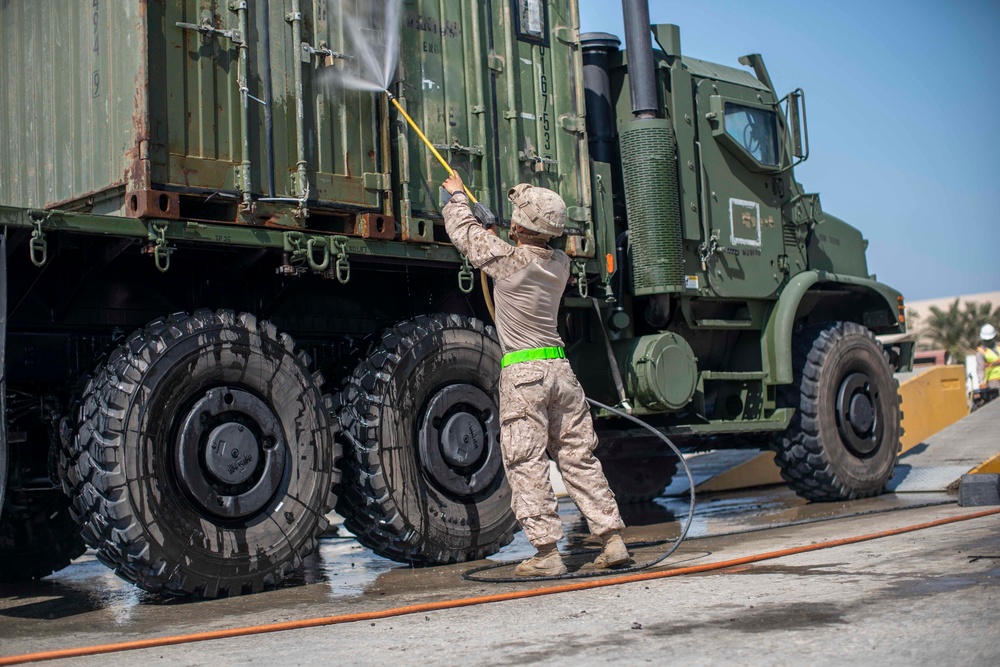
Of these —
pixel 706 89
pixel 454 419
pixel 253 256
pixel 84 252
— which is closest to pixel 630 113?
pixel 706 89

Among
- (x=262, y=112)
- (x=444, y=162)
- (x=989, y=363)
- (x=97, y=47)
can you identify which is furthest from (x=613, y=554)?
(x=989, y=363)

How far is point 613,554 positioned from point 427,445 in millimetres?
1349

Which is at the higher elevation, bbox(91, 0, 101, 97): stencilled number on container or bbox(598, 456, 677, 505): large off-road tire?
bbox(91, 0, 101, 97): stencilled number on container

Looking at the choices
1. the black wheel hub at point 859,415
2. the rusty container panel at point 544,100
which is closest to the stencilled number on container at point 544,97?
the rusty container panel at point 544,100

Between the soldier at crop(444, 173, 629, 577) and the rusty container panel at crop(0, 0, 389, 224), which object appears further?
the soldier at crop(444, 173, 629, 577)

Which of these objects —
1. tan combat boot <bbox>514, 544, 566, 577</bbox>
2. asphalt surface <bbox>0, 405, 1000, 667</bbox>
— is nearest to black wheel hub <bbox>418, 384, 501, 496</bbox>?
asphalt surface <bbox>0, 405, 1000, 667</bbox>

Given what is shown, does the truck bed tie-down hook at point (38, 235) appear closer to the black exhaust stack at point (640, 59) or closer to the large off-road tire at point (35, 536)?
the large off-road tire at point (35, 536)

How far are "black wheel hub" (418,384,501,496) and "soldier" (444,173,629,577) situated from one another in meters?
0.69

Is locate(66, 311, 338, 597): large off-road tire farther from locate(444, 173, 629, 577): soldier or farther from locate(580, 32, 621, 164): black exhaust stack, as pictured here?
locate(580, 32, 621, 164): black exhaust stack

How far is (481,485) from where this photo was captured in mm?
7223

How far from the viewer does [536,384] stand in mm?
6375

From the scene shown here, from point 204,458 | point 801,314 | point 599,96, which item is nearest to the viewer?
point 204,458

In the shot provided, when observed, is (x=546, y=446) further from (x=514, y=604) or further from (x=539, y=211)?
(x=514, y=604)

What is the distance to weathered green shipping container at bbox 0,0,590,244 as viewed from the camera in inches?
237
